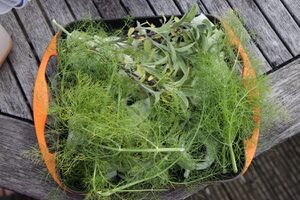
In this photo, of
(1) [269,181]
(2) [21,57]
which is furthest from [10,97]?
(1) [269,181]

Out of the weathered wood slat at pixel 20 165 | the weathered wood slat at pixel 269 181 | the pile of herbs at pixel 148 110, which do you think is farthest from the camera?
the weathered wood slat at pixel 269 181

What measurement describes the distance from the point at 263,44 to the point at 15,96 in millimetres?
442

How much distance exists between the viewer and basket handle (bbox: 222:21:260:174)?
746 mm

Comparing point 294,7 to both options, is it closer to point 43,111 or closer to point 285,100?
point 285,100

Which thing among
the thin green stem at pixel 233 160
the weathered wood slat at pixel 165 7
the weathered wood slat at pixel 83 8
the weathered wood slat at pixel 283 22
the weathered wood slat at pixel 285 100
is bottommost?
the weathered wood slat at pixel 285 100

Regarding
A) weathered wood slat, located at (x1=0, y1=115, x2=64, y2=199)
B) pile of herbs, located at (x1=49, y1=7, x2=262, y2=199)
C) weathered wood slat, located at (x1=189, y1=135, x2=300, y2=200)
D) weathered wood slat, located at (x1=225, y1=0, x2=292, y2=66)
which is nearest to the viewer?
pile of herbs, located at (x1=49, y1=7, x2=262, y2=199)

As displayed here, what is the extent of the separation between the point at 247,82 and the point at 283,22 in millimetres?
242

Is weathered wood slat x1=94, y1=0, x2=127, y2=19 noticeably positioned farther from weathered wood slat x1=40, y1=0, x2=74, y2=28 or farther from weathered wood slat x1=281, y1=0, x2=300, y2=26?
weathered wood slat x1=281, y1=0, x2=300, y2=26

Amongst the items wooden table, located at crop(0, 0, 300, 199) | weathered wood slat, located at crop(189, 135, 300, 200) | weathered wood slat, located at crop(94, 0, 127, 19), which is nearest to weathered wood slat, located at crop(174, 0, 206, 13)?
wooden table, located at crop(0, 0, 300, 199)

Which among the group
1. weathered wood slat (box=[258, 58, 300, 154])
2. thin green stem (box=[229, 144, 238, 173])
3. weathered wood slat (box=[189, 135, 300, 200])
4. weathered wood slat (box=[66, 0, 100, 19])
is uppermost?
weathered wood slat (box=[66, 0, 100, 19])

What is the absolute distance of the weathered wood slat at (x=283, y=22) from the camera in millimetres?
917

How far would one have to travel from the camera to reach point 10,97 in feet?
2.77

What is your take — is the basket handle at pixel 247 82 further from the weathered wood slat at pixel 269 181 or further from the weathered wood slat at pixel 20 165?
the weathered wood slat at pixel 269 181

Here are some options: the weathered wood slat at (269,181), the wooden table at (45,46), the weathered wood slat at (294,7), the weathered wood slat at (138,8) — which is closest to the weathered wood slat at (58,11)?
the wooden table at (45,46)
